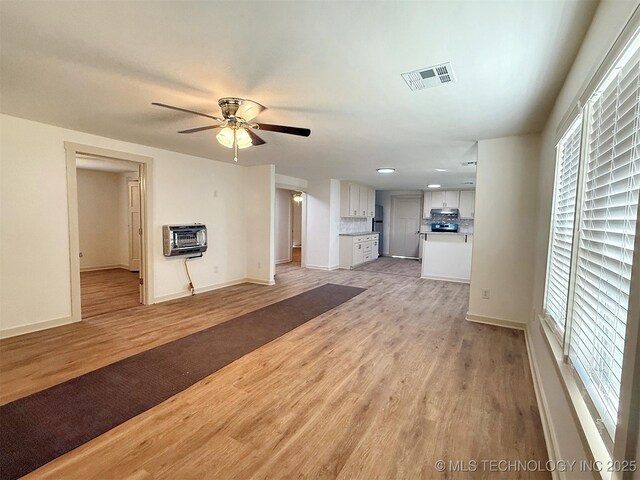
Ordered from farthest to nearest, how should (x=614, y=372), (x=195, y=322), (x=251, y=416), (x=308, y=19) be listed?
(x=195, y=322) → (x=251, y=416) → (x=308, y=19) → (x=614, y=372)

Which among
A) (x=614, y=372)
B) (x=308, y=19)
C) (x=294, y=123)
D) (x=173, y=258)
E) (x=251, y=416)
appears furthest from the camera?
(x=173, y=258)

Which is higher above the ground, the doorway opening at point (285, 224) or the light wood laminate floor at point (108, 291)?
the doorway opening at point (285, 224)

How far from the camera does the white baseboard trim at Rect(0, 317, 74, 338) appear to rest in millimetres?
3172

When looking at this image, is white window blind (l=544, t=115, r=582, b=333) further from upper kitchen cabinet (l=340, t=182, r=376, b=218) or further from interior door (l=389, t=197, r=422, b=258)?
interior door (l=389, t=197, r=422, b=258)

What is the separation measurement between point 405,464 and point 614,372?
1.09 m

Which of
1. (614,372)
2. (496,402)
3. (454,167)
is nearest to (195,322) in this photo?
(496,402)

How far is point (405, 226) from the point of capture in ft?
32.8

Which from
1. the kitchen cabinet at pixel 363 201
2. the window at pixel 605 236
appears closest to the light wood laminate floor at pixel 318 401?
the window at pixel 605 236

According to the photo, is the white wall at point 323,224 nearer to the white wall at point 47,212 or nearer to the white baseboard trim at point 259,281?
the white baseboard trim at point 259,281

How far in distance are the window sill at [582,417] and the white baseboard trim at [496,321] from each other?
1.96 m

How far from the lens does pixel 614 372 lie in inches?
40.8

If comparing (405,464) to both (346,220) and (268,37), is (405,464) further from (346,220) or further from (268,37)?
(346,220)

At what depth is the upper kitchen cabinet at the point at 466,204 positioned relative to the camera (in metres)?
8.51

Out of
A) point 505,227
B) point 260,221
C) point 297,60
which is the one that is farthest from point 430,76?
point 260,221
